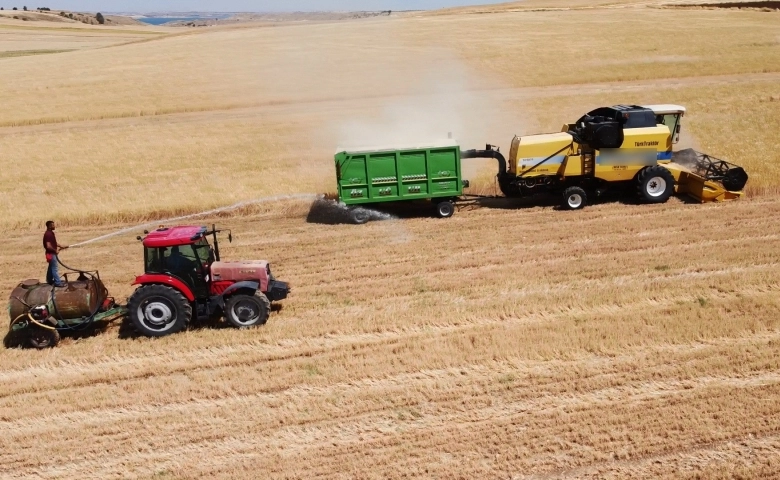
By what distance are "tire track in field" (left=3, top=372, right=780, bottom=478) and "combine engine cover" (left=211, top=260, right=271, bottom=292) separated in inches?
137

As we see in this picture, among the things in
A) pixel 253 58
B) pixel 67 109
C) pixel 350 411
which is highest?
pixel 253 58

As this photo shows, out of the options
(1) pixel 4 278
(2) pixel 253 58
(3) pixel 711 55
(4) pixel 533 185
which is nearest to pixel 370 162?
(4) pixel 533 185

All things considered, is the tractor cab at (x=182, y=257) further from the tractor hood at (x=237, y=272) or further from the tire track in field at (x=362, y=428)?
the tire track in field at (x=362, y=428)

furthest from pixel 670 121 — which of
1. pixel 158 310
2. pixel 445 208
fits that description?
pixel 158 310

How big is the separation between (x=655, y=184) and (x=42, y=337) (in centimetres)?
1530

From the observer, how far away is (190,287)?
12.0 meters

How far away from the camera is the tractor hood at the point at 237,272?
12.0 meters

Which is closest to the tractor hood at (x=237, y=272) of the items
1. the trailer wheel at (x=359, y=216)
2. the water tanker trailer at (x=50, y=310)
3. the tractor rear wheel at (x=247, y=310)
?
the tractor rear wheel at (x=247, y=310)

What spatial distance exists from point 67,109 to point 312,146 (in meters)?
18.4

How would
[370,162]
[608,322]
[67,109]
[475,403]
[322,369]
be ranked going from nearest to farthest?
[475,403]
[322,369]
[608,322]
[370,162]
[67,109]

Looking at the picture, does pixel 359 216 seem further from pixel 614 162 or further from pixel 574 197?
pixel 614 162

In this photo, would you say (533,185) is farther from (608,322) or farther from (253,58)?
(253,58)

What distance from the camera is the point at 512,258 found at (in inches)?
609

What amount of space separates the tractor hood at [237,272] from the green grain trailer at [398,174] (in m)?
6.62
